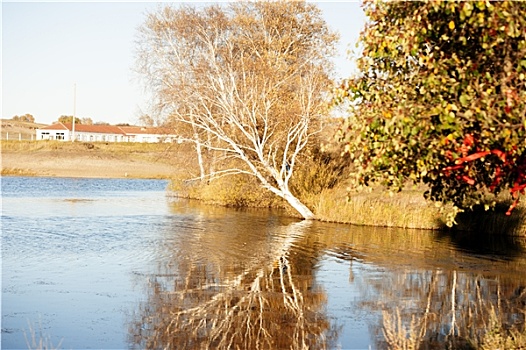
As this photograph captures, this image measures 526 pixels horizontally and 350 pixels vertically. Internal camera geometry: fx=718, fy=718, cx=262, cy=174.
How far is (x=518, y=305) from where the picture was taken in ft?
47.7

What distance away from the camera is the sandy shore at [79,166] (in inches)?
2512

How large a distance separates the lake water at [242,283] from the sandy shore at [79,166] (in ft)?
117

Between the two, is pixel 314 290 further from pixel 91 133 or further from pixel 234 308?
pixel 91 133

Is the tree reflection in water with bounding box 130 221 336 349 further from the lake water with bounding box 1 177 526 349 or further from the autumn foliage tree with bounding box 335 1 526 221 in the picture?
the autumn foliage tree with bounding box 335 1 526 221

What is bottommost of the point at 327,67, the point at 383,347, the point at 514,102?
the point at 383,347

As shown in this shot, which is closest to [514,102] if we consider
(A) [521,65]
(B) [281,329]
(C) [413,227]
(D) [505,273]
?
(A) [521,65]

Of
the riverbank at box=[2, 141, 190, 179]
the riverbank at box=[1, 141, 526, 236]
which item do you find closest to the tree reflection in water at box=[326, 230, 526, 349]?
the riverbank at box=[1, 141, 526, 236]

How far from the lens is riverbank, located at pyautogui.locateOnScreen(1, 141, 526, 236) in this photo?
27.5 meters

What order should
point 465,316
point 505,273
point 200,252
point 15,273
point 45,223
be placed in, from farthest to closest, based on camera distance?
point 45,223 → point 200,252 → point 505,273 → point 15,273 → point 465,316

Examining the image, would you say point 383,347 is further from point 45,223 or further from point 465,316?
point 45,223

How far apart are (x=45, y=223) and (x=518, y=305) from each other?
57.9 feet

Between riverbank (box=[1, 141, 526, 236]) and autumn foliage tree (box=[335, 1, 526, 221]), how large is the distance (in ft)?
2.98

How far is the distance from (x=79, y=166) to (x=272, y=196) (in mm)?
35721

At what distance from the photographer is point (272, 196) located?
36.0 m
